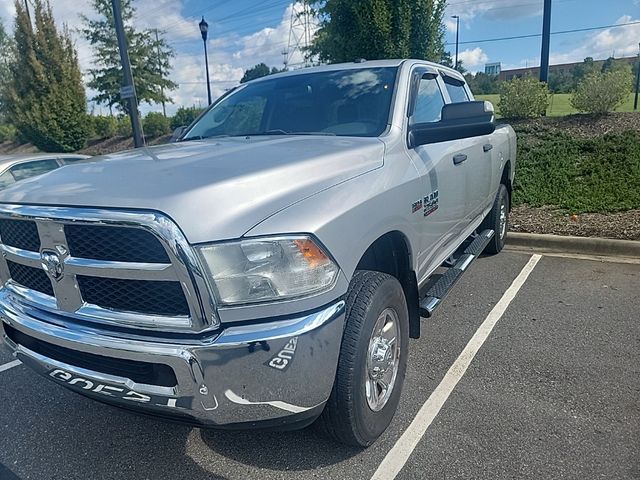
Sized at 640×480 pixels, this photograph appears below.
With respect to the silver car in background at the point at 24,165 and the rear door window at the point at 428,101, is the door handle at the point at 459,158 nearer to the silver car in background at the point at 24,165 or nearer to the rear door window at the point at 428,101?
the rear door window at the point at 428,101

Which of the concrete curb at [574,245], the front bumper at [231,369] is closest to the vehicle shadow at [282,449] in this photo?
the front bumper at [231,369]

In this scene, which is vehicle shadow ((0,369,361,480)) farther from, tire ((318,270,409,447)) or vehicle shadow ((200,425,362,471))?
tire ((318,270,409,447))

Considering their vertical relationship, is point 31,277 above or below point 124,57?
below

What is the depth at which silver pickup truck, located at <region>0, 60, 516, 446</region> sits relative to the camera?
1728 millimetres

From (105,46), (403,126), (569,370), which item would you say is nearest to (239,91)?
(403,126)

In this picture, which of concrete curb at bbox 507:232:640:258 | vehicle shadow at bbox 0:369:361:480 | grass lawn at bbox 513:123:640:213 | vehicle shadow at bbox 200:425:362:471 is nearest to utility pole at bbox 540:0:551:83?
grass lawn at bbox 513:123:640:213

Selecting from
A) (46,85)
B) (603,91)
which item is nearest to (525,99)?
(603,91)

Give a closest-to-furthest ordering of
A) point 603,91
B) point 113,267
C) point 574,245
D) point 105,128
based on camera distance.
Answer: point 113,267
point 574,245
point 603,91
point 105,128

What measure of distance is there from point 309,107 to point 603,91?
383 inches

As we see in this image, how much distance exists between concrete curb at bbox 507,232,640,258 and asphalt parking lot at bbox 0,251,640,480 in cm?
196

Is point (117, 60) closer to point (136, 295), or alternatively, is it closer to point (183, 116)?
point (183, 116)

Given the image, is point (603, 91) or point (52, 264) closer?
point (52, 264)

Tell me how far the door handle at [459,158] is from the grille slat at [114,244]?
2.37 meters

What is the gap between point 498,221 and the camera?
544 cm
